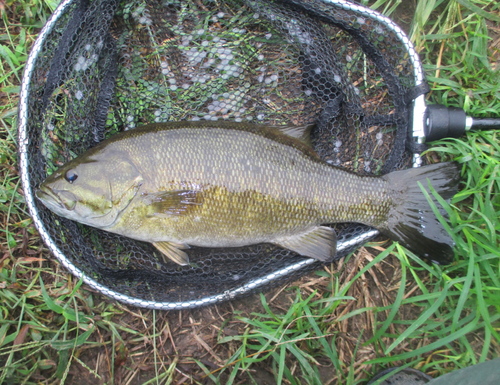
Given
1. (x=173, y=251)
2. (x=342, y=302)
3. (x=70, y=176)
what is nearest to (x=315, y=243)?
(x=342, y=302)

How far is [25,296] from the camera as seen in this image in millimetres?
2391

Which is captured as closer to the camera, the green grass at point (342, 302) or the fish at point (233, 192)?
the fish at point (233, 192)

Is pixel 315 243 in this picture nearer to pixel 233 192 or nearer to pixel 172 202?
pixel 233 192

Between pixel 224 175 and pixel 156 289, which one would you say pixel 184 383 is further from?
pixel 224 175

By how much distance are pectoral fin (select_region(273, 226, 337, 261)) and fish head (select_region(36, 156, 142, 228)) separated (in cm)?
114

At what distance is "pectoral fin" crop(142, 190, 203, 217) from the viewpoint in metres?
2.13

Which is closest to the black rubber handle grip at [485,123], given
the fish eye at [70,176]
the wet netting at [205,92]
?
the wet netting at [205,92]

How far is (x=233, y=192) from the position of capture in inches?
84.9

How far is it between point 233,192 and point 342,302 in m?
1.22

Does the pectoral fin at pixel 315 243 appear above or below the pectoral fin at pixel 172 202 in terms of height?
below

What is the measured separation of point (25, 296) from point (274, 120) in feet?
7.75

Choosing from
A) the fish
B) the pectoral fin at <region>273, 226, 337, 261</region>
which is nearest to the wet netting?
the pectoral fin at <region>273, 226, 337, 261</region>

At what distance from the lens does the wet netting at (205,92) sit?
7.52 ft

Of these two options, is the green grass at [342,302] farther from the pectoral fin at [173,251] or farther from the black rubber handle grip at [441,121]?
the pectoral fin at [173,251]
